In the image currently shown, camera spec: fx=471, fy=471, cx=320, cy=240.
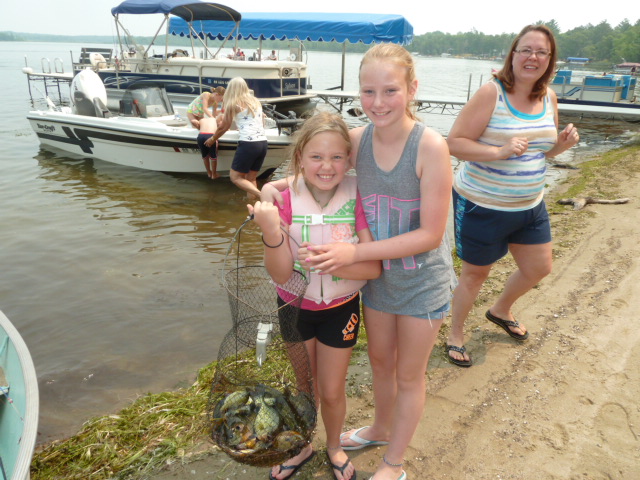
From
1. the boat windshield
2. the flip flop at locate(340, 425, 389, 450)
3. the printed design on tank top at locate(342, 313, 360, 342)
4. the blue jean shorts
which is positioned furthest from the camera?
the boat windshield

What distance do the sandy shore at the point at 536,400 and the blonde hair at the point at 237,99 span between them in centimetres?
514

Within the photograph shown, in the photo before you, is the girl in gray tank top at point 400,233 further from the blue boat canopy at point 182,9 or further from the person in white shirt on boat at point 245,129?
the blue boat canopy at point 182,9

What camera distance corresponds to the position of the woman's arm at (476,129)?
2758mm

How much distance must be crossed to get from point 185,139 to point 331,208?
309 inches

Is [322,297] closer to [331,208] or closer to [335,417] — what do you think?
[331,208]

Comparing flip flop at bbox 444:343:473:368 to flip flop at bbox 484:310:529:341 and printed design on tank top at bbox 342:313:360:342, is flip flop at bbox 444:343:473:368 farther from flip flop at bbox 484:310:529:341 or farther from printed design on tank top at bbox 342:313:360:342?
printed design on tank top at bbox 342:313:360:342

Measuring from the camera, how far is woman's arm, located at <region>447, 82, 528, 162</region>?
9.05ft

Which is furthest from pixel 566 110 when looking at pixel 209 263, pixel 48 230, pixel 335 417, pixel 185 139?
pixel 335 417

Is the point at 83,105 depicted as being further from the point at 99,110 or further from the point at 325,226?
the point at 325,226

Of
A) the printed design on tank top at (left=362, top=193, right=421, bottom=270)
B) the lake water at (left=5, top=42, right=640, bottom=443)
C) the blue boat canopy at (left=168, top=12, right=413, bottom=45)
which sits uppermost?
the blue boat canopy at (left=168, top=12, right=413, bottom=45)

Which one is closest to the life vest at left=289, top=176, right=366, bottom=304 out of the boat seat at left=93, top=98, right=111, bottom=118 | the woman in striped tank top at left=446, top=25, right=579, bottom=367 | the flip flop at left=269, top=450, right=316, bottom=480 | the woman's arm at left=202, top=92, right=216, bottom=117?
the flip flop at left=269, top=450, right=316, bottom=480

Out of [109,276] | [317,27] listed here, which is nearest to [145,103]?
[109,276]

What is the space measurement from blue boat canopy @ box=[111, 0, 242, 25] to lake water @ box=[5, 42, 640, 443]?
431 cm

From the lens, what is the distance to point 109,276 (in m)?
5.82
